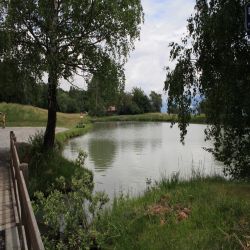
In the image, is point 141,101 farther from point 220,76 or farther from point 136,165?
point 220,76

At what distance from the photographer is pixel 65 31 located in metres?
18.7

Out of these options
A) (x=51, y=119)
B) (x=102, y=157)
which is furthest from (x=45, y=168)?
(x=102, y=157)

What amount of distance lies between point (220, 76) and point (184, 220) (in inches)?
189

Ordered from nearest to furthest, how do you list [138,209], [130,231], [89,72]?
[130,231] → [138,209] → [89,72]

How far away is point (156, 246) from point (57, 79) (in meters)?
11.6

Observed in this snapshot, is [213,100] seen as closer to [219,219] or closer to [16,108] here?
[219,219]

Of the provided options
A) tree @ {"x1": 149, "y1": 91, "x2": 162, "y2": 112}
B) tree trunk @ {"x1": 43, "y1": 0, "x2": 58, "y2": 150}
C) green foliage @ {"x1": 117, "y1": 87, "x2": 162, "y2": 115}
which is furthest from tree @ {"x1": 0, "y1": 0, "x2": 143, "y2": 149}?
tree @ {"x1": 149, "y1": 91, "x2": 162, "y2": 112}

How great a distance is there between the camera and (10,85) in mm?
19359

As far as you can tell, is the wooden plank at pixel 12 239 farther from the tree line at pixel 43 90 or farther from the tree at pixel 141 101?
the tree at pixel 141 101

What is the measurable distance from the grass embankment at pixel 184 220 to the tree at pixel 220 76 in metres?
1.44

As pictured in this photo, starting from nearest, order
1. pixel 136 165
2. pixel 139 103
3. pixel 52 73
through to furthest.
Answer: pixel 52 73 < pixel 136 165 < pixel 139 103

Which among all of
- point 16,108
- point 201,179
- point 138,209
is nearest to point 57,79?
point 201,179

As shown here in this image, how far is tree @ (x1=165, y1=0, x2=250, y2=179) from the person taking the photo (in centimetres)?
1167

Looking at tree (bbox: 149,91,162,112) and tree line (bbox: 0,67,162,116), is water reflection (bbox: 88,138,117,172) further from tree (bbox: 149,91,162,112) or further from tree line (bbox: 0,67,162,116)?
tree (bbox: 149,91,162,112)
